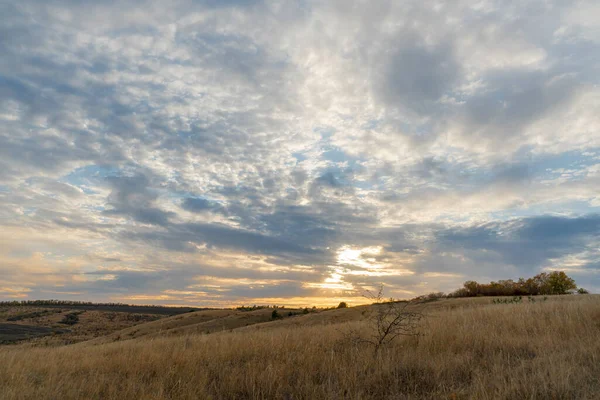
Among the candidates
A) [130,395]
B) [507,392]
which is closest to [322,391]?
[507,392]

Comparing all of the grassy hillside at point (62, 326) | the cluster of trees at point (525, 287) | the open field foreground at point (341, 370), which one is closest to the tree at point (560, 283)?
the cluster of trees at point (525, 287)

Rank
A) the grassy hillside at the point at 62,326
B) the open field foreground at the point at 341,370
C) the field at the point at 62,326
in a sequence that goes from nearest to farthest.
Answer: the open field foreground at the point at 341,370 < the field at the point at 62,326 < the grassy hillside at the point at 62,326

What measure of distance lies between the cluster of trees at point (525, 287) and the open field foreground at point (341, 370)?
33.2 meters

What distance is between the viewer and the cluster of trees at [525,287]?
42.3 m

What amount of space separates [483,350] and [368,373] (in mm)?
3614

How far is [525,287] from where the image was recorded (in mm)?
45125

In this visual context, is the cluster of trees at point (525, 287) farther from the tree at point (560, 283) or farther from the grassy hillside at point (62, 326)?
the grassy hillside at point (62, 326)

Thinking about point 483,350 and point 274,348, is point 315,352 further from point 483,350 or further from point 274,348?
point 483,350

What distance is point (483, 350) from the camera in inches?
368

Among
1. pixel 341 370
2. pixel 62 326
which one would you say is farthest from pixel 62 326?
pixel 341 370

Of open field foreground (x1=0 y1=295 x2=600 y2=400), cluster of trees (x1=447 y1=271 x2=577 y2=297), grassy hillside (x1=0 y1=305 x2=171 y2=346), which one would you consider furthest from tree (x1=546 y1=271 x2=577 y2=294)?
grassy hillside (x1=0 y1=305 x2=171 y2=346)

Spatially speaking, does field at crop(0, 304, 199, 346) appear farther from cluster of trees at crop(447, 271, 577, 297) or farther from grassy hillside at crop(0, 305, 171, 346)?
cluster of trees at crop(447, 271, 577, 297)

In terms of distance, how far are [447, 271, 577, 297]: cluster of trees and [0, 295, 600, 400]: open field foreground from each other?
33214 millimetres

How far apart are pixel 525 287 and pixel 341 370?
4557cm
